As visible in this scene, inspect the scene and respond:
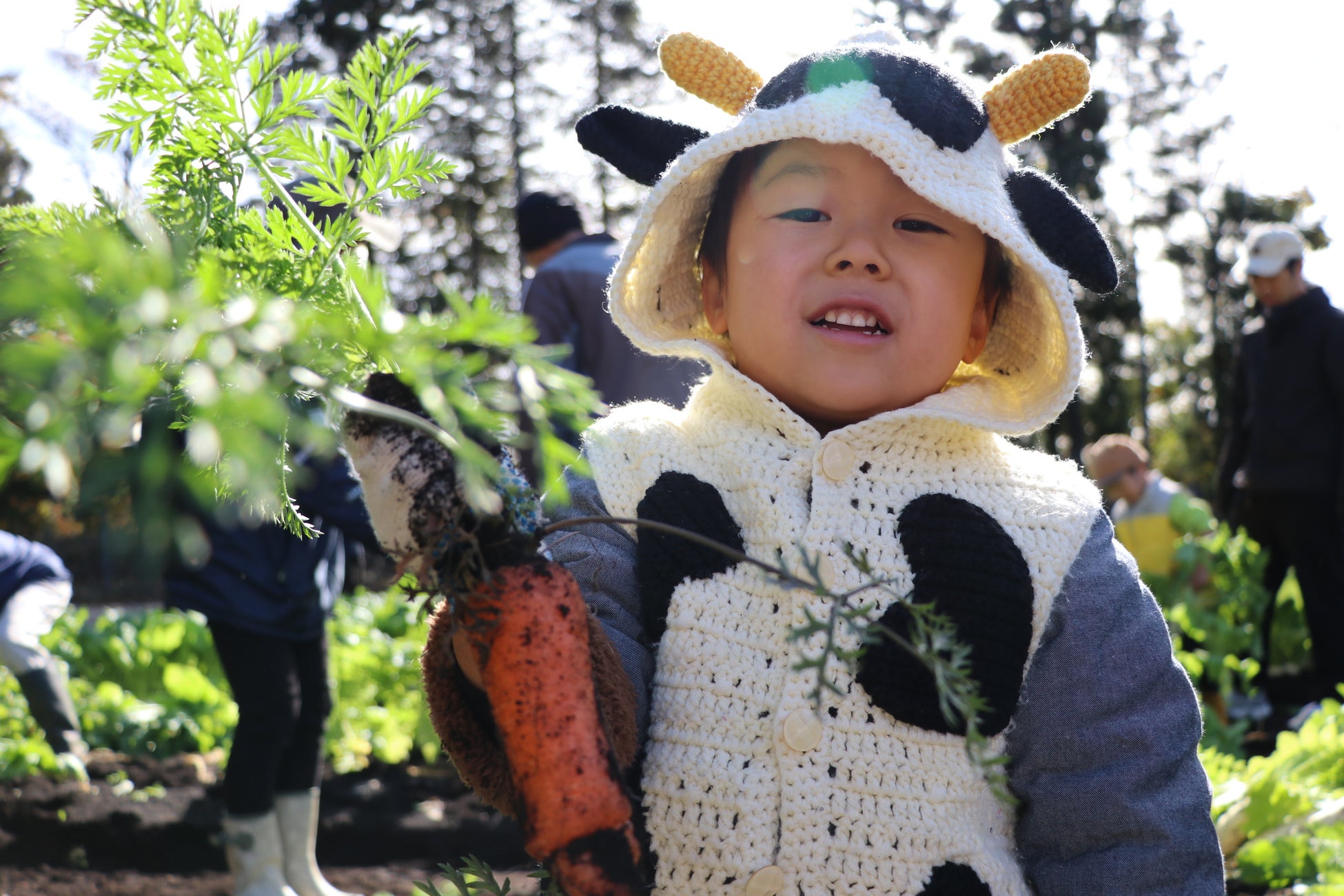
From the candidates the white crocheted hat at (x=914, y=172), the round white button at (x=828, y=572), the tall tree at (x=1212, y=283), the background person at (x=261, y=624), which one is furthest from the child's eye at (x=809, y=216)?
the tall tree at (x=1212, y=283)

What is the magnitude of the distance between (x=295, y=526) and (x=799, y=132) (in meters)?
0.87

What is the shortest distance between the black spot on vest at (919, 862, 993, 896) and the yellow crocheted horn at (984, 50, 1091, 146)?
42.8 inches

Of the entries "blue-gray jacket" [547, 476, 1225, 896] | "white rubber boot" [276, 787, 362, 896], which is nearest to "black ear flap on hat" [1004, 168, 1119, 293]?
"blue-gray jacket" [547, 476, 1225, 896]

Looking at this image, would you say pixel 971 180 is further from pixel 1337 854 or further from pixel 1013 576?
pixel 1337 854

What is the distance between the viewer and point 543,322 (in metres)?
3.96

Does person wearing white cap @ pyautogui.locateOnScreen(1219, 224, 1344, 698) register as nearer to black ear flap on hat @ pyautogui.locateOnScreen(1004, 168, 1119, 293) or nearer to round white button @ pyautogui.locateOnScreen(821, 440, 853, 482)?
black ear flap on hat @ pyautogui.locateOnScreen(1004, 168, 1119, 293)

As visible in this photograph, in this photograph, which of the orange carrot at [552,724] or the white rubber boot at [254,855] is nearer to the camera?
the orange carrot at [552,724]

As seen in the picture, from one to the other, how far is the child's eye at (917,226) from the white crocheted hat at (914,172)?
60mm

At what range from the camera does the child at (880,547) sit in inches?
55.1

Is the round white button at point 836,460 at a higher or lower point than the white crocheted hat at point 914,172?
lower

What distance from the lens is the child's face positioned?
1.52 metres

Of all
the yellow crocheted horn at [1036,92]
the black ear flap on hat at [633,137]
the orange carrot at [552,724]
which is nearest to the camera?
the orange carrot at [552,724]

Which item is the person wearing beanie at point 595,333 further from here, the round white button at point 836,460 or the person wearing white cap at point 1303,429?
the person wearing white cap at point 1303,429

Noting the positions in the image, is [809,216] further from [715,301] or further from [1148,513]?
[1148,513]
